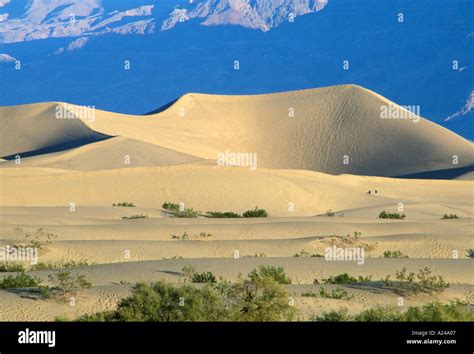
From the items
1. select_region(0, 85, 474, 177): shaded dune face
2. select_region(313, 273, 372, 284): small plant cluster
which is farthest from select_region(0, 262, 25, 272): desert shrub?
select_region(0, 85, 474, 177): shaded dune face

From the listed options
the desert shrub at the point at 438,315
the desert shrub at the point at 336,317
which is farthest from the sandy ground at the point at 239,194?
the desert shrub at the point at 438,315

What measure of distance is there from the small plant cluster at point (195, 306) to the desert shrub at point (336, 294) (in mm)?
1727

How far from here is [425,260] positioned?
715 inches

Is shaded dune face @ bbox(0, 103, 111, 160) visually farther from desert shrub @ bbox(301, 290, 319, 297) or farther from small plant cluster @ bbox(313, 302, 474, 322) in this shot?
small plant cluster @ bbox(313, 302, 474, 322)

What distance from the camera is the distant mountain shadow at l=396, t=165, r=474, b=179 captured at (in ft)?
204

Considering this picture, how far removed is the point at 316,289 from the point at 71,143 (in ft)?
170

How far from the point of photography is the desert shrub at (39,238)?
19.5m

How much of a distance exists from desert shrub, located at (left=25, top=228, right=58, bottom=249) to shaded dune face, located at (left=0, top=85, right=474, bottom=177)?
1639 inches

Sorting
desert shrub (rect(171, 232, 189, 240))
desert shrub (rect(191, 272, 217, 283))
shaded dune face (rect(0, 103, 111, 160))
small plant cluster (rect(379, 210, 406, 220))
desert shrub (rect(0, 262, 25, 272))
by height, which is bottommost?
desert shrub (rect(191, 272, 217, 283))

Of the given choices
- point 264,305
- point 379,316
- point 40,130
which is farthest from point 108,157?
point 379,316

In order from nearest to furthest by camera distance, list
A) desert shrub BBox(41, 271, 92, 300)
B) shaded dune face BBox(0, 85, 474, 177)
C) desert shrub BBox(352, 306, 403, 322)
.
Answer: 1. desert shrub BBox(352, 306, 403, 322)
2. desert shrub BBox(41, 271, 92, 300)
3. shaded dune face BBox(0, 85, 474, 177)
